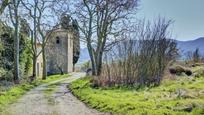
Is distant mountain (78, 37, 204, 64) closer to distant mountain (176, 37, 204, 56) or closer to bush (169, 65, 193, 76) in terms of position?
distant mountain (176, 37, 204, 56)

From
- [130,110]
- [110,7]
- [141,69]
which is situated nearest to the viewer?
[130,110]

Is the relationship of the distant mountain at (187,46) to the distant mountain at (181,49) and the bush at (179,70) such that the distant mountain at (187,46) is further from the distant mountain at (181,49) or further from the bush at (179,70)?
the bush at (179,70)

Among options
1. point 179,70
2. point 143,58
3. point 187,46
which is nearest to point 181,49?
point 179,70

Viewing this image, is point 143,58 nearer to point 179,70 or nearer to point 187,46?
point 179,70

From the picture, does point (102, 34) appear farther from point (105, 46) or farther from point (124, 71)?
point (124, 71)

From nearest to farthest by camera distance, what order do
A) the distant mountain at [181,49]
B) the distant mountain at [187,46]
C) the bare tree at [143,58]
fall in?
1. the bare tree at [143,58]
2. the distant mountain at [187,46]
3. the distant mountain at [181,49]

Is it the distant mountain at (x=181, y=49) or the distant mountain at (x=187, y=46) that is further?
the distant mountain at (x=181, y=49)

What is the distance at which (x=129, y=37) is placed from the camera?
29156 mm

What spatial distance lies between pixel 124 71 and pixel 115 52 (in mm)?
1888

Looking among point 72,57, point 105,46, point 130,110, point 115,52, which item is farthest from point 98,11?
point 72,57

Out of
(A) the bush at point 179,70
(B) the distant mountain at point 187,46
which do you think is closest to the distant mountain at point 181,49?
(B) the distant mountain at point 187,46

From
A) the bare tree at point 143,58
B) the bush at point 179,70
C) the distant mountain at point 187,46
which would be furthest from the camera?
the distant mountain at point 187,46

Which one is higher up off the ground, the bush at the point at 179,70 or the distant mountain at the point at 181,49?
the distant mountain at the point at 181,49

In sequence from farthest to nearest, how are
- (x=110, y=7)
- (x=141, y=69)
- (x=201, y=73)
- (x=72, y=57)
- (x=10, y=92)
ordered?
(x=72, y=57) → (x=110, y=7) → (x=201, y=73) → (x=141, y=69) → (x=10, y=92)
